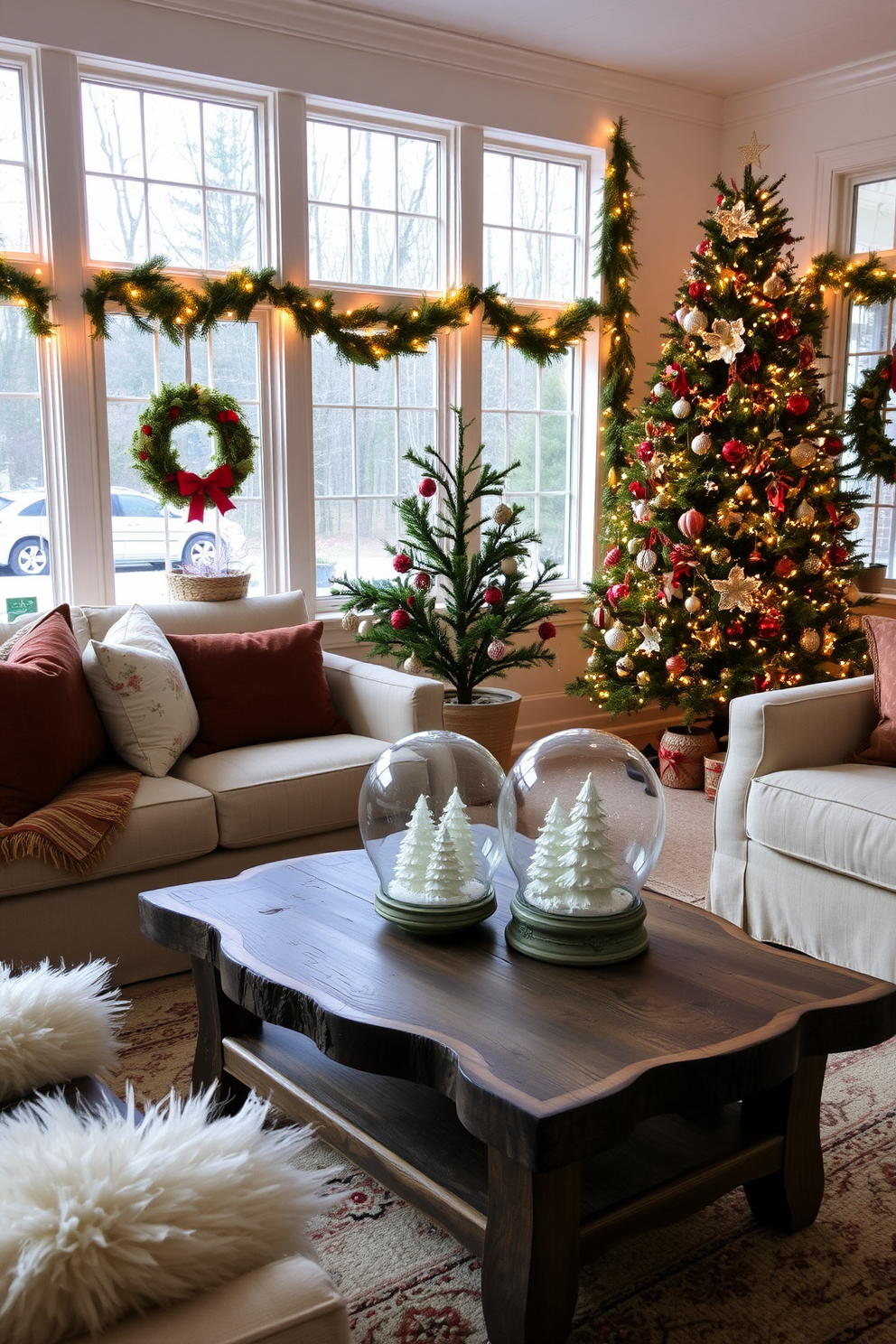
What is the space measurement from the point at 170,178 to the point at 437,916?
323cm

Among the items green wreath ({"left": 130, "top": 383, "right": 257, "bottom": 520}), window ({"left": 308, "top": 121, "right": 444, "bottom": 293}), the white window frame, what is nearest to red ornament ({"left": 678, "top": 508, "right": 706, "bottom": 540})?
the white window frame

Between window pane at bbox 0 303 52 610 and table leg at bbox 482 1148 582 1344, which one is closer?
table leg at bbox 482 1148 582 1344

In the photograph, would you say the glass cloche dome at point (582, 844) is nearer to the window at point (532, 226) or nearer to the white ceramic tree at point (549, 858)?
the white ceramic tree at point (549, 858)

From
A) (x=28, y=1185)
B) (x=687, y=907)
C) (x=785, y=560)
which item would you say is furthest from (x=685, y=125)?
(x=28, y=1185)

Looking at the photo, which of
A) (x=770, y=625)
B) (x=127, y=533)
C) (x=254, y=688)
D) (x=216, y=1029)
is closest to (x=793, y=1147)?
(x=216, y=1029)

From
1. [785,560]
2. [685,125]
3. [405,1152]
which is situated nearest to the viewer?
[405,1152]

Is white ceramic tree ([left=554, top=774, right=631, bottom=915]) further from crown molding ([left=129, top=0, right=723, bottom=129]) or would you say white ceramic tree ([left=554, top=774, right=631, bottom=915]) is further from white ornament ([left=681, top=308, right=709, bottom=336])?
crown molding ([left=129, top=0, right=723, bottom=129])

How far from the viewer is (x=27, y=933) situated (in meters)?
2.63

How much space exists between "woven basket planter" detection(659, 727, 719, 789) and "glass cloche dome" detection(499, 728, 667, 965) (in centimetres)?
281

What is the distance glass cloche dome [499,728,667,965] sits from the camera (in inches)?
70.6

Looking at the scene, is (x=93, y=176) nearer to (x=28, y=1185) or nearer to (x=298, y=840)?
(x=298, y=840)

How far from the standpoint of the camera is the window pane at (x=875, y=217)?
4.82 m

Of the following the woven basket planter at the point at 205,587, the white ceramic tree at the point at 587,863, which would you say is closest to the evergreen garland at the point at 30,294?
the woven basket planter at the point at 205,587

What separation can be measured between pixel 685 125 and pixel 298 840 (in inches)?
158
